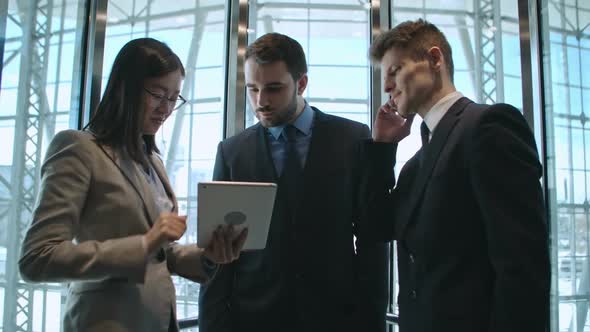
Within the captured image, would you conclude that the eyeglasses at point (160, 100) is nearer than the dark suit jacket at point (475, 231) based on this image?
No

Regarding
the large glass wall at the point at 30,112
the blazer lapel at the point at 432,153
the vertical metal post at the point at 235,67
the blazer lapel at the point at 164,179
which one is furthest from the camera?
the vertical metal post at the point at 235,67

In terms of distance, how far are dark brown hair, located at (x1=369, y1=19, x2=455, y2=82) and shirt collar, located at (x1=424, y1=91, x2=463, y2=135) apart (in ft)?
0.32

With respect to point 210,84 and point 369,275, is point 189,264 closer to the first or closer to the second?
point 369,275

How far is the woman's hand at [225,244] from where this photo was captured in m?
1.25

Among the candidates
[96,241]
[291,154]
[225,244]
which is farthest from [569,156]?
[96,241]

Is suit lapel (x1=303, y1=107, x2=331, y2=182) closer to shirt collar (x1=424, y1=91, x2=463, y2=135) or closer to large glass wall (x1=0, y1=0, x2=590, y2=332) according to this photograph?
shirt collar (x1=424, y1=91, x2=463, y2=135)

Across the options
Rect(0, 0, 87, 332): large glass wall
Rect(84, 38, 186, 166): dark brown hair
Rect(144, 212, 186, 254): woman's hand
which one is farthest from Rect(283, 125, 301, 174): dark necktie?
Rect(0, 0, 87, 332): large glass wall

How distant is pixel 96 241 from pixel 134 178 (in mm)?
205

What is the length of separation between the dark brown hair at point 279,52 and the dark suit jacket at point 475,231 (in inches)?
26.0

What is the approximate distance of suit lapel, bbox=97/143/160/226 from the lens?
1192 millimetres

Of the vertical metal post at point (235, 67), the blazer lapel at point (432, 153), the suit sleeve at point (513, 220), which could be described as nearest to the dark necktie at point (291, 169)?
the blazer lapel at point (432, 153)

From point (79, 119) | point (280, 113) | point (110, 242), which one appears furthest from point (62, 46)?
point (110, 242)

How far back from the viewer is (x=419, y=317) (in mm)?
1271

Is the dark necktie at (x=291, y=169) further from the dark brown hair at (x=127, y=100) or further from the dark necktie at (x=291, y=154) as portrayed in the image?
Answer: the dark brown hair at (x=127, y=100)
